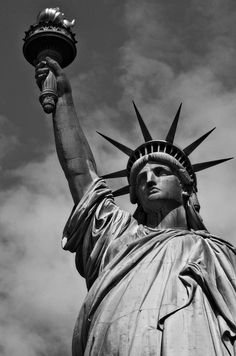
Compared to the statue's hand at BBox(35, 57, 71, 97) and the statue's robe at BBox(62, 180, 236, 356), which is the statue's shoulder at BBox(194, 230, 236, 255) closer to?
the statue's robe at BBox(62, 180, 236, 356)

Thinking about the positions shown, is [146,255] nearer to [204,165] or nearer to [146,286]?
[146,286]

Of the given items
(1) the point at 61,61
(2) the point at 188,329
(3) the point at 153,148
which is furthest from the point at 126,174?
(2) the point at 188,329

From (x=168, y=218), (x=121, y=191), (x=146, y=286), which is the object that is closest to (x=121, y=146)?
(x=121, y=191)

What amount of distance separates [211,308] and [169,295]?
1.60ft

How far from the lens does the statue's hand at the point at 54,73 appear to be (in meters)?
15.3

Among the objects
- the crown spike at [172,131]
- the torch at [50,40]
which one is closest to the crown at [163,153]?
the crown spike at [172,131]

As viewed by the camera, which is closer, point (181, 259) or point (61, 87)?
point (181, 259)

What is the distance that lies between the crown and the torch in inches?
52.0

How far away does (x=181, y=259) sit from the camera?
12961 mm

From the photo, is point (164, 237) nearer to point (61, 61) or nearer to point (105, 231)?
point (105, 231)

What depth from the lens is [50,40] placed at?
15.7 meters

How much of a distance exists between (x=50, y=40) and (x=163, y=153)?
2.45 m

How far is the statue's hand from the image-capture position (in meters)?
15.3

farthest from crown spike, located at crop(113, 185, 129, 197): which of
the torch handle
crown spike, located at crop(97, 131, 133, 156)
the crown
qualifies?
the torch handle
